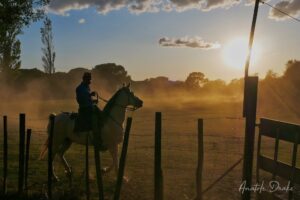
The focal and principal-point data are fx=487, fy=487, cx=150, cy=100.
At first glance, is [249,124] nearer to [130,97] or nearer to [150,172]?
[130,97]

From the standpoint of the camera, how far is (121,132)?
49.2 ft

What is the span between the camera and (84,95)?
1377 cm

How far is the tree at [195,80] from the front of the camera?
423ft

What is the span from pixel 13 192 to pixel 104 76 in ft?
334

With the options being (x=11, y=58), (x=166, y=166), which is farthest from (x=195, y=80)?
(x=166, y=166)

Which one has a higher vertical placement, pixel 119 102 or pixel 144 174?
pixel 119 102

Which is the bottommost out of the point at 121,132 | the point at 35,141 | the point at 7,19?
the point at 35,141

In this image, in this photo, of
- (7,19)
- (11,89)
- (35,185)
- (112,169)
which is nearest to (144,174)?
(112,169)

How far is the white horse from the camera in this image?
1495cm

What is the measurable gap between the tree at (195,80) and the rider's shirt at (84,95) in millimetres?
113408

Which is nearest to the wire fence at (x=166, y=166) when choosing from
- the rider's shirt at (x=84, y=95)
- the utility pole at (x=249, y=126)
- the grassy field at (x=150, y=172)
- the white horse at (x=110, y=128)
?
the grassy field at (x=150, y=172)

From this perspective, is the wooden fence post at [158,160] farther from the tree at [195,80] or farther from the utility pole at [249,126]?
the tree at [195,80]

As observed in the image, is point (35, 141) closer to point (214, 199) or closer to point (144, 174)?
point (144, 174)

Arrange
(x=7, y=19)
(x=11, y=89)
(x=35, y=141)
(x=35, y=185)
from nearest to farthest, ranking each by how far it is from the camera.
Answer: (x=35, y=185), (x=7, y=19), (x=35, y=141), (x=11, y=89)
